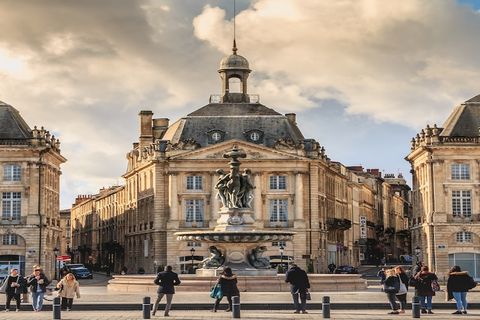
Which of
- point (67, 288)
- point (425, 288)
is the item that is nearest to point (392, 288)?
point (425, 288)

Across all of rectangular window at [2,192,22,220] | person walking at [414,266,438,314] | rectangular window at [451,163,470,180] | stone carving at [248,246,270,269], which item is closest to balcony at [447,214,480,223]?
rectangular window at [451,163,470,180]

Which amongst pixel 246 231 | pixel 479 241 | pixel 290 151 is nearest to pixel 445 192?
pixel 479 241

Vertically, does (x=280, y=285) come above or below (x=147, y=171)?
below

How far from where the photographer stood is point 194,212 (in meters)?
93.2

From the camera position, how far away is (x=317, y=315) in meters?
34.7

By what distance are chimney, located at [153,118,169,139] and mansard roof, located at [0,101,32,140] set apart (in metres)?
18.7

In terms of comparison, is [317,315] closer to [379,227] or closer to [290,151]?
[290,151]

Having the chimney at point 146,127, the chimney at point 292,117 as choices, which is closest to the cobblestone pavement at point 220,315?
the chimney at point 146,127

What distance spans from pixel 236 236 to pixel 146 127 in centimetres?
5603

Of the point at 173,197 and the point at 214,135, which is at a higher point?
the point at 214,135

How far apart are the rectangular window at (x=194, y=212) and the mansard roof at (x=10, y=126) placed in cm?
1443

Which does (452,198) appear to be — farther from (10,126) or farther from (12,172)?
(10,126)

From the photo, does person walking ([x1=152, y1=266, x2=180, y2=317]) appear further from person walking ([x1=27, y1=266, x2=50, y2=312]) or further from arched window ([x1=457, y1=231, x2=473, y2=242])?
arched window ([x1=457, y1=231, x2=473, y2=242])

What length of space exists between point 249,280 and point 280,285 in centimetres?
126
